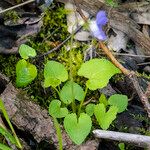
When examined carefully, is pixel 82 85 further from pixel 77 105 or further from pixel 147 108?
pixel 147 108

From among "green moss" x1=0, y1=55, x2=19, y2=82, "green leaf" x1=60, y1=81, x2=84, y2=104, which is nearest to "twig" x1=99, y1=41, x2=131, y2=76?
"green leaf" x1=60, y1=81, x2=84, y2=104

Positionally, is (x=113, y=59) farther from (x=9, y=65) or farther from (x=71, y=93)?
(x=9, y=65)

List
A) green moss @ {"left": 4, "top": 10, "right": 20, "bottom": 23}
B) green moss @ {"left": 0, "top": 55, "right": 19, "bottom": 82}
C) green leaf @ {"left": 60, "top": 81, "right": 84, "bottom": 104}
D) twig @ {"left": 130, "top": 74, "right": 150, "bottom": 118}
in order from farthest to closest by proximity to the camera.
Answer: green moss @ {"left": 4, "top": 10, "right": 20, "bottom": 23}, green moss @ {"left": 0, "top": 55, "right": 19, "bottom": 82}, green leaf @ {"left": 60, "top": 81, "right": 84, "bottom": 104}, twig @ {"left": 130, "top": 74, "right": 150, "bottom": 118}

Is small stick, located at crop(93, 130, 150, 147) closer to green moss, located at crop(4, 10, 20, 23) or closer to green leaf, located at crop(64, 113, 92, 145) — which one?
green leaf, located at crop(64, 113, 92, 145)

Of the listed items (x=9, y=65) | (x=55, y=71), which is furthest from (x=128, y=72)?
(x=9, y=65)

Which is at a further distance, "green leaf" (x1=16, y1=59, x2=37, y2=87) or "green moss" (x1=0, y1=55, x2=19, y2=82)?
"green moss" (x1=0, y1=55, x2=19, y2=82)

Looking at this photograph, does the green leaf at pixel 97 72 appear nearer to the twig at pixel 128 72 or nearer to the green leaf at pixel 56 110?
the twig at pixel 128 72

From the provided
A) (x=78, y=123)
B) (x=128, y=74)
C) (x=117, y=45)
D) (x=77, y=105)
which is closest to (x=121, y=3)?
(x=117, y=45)
